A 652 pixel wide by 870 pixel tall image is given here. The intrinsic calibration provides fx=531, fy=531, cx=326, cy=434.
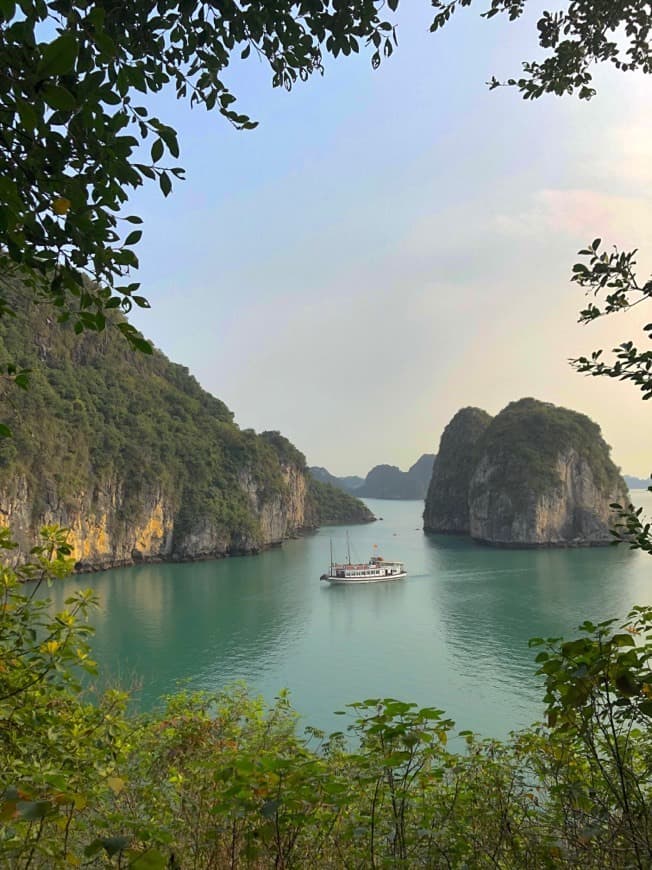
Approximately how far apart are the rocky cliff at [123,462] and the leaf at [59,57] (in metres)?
27.9

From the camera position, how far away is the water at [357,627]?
42.4 ft

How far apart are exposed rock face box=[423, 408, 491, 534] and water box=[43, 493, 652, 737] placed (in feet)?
80.5

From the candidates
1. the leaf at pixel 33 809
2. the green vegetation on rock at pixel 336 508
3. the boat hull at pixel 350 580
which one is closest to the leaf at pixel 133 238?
the leaf at pixel 33 809

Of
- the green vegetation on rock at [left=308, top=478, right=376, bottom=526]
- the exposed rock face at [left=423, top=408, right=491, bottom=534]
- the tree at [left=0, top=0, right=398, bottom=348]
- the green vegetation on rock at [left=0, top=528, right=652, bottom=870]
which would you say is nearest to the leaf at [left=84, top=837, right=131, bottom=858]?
the green vegetation on rock at [left=0, top=528, right=652, bottom=870]

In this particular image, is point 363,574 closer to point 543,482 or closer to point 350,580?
point 350,580

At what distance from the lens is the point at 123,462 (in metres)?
37.0

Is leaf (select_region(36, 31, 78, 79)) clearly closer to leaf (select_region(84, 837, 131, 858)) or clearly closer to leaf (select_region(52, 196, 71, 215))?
leaf (select_region(52, 196, 71, 215))

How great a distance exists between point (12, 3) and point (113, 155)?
0.40 meters

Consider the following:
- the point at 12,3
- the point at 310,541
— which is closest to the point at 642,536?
the point at 12,3

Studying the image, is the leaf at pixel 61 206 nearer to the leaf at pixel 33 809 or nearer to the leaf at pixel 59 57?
the leaf at pixel 59 57

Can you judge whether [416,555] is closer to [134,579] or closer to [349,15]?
[134,579]

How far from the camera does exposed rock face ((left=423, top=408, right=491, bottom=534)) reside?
200 ft

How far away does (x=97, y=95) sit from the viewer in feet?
3.53

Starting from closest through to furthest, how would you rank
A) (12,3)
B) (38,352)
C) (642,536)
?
(12,3) < (642,536) < (38,352)
